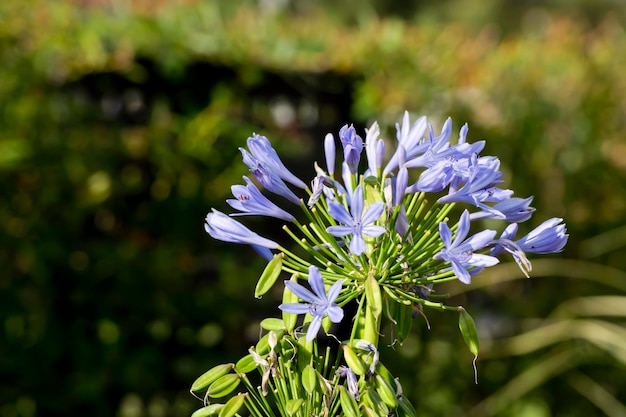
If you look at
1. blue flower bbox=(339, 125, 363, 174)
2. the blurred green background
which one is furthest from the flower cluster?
the blurred green background

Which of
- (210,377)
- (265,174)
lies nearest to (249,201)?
(265,174)

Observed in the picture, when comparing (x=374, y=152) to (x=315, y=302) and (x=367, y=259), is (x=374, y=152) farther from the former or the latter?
(x=315, y=302)

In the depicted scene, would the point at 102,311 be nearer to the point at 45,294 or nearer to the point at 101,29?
the point at 45,294

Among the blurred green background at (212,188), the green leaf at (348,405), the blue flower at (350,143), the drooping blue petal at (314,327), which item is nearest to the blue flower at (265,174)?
the blue flower at (350,143)

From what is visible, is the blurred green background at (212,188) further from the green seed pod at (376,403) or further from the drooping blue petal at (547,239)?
the green seed pod at (376,403)

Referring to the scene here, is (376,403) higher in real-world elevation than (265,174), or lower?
lower

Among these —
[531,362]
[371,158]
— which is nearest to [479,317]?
[531,362]
